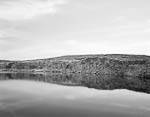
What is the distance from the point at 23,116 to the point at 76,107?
7.11m

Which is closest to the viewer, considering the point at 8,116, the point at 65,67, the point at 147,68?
the point at 8,116

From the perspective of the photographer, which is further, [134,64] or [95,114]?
[134,64]

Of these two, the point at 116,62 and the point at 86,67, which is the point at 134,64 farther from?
the point at 86,67

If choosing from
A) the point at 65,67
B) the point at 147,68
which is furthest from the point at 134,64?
the point at 65,67

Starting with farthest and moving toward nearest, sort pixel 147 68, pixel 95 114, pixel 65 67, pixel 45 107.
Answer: pixel 65 67 < pixel 147 68 < pixel 45 107 < pixel 95 114

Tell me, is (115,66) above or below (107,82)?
above

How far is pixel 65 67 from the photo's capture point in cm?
19988

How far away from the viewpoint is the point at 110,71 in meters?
157

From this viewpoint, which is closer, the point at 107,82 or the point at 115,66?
the point at 107,82

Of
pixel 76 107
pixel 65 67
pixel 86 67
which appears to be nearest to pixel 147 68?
pixel 86 67

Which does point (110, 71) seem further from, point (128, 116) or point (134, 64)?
point (128, 116)

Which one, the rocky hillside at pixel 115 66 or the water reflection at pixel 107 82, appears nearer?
Result: the water reflection at pixel 107 82

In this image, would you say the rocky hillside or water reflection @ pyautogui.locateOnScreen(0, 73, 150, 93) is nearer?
water reflection @ pyautogui.locateOnScreen(0, 73, 150, 93)

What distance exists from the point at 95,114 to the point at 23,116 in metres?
6.70
